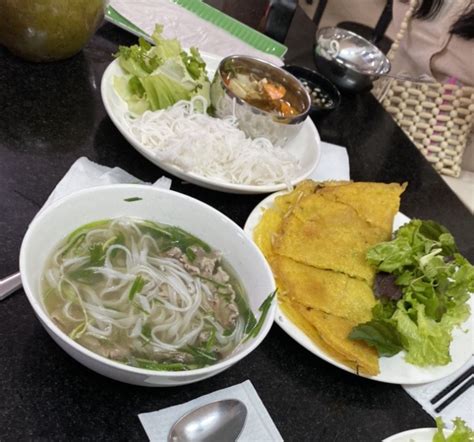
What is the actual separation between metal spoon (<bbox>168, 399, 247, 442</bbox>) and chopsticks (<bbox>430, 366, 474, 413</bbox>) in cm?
51

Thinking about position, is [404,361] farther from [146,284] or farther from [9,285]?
[9,285]

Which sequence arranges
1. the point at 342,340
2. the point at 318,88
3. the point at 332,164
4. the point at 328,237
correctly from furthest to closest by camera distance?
the point at 318,88 < the point at 332,164 < the point at 328,237 < the point at 342,340

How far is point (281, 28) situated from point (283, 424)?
5.94ft

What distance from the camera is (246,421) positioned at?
3.62 feet

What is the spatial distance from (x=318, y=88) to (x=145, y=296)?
4.48ft

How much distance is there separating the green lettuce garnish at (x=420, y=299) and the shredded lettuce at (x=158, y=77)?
0.81 meters

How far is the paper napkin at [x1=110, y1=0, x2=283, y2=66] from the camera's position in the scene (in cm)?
215

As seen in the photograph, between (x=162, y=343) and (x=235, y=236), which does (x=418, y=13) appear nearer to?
(x=235, y=236)

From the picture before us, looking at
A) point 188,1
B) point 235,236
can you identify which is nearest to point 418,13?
point 188,1

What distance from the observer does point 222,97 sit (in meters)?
1.79

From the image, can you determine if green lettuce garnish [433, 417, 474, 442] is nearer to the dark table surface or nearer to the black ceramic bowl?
the dark table surface

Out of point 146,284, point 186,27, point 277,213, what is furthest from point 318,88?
point 146,284

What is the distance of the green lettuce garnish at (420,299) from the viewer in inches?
51.1

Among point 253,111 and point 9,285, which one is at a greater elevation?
point 253,111
